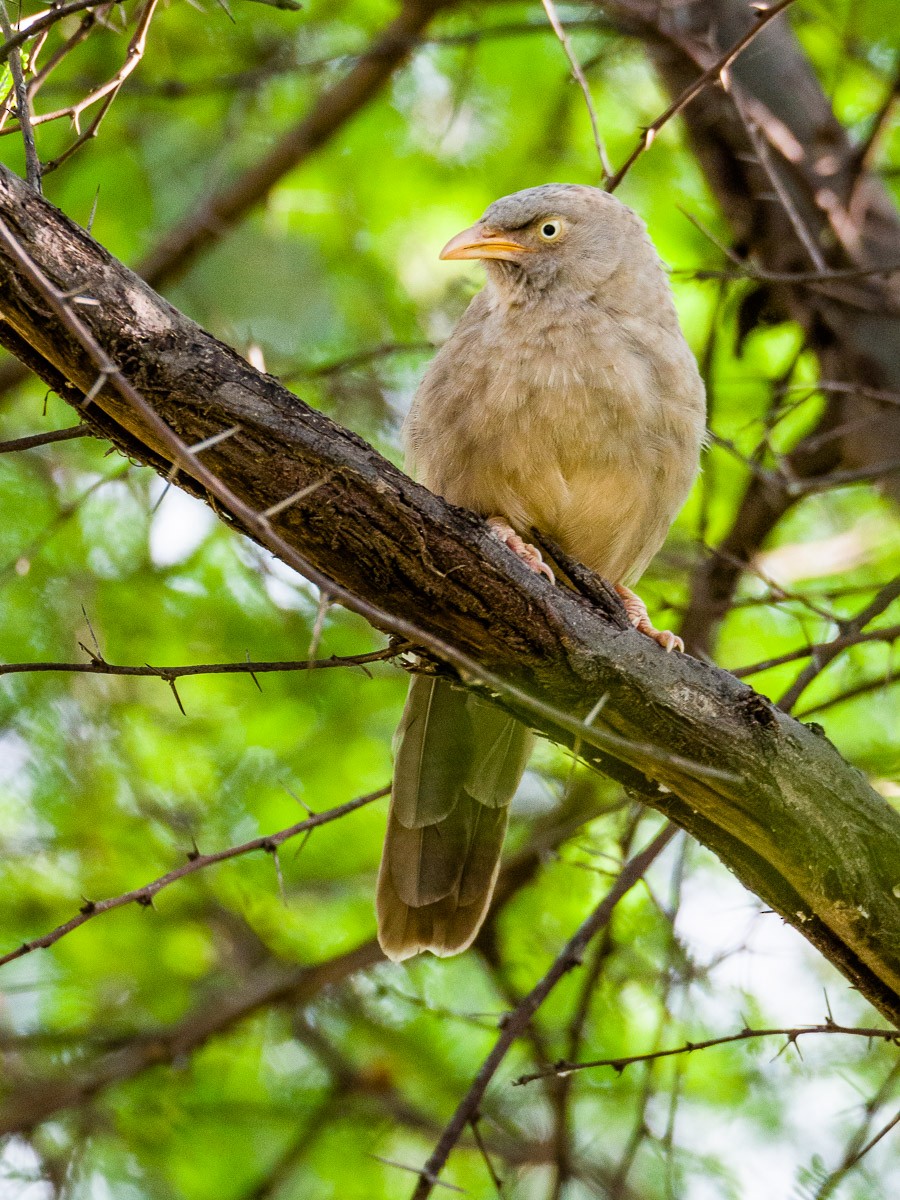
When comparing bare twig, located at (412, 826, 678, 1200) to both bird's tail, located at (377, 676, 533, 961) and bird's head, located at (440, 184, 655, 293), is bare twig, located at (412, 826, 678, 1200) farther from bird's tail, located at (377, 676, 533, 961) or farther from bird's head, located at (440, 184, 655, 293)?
bird's head, located at (440, 184, 655, 293)

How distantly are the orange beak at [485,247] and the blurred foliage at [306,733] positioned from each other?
65 cm

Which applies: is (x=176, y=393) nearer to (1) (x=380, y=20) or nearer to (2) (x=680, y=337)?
(2) (x=680, y=337)

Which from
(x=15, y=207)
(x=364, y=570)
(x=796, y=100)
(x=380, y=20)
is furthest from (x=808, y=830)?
(x=380, y=20)

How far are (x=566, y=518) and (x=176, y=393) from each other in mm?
1694

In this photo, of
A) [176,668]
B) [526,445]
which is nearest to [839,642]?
[526,445]

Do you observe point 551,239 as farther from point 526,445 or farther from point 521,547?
point 521,547

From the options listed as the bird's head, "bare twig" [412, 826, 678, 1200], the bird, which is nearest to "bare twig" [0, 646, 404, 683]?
the bird

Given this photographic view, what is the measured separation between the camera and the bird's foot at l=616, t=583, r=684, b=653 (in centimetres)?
370

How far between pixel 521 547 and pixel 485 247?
127 centimetres

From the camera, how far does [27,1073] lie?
5.59 meters

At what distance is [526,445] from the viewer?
4.14 m

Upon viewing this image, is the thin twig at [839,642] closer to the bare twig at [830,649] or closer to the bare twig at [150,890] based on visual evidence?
the bare twig at [830,649]

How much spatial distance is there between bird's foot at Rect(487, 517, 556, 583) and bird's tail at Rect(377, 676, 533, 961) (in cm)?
59

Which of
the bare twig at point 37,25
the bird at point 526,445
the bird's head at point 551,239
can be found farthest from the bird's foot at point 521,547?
the bare twig at point 37,25
